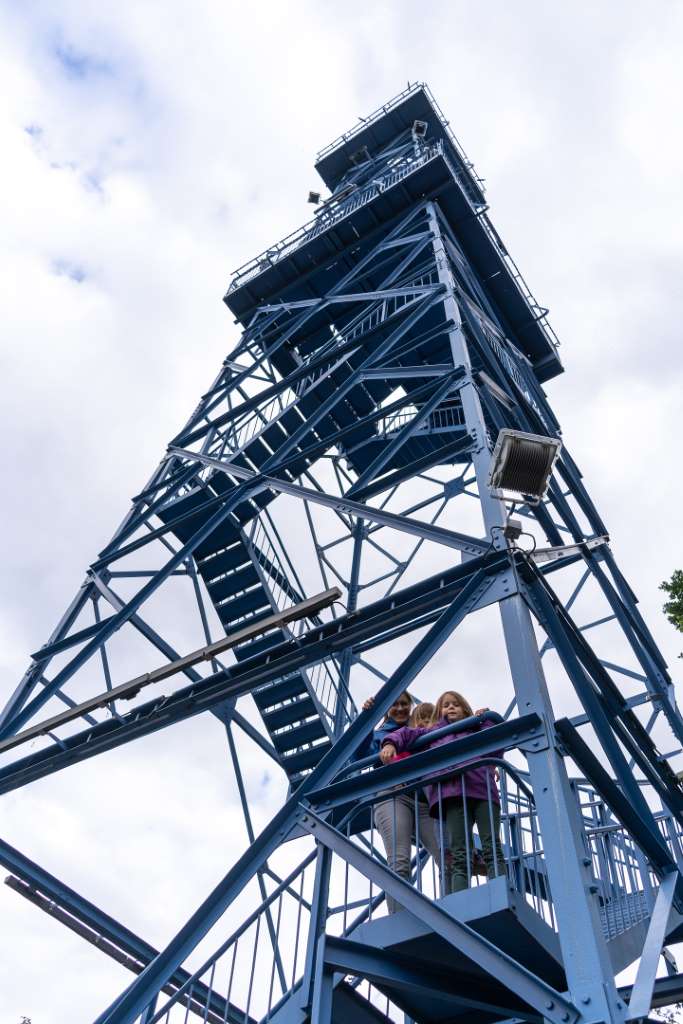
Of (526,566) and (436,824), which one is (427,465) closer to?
(526,566)

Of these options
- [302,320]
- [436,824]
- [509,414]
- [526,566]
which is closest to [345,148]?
[302,320]

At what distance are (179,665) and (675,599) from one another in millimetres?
7243

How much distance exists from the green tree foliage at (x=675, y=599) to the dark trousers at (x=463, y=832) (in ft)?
24.3

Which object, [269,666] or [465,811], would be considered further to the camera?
[269,666]

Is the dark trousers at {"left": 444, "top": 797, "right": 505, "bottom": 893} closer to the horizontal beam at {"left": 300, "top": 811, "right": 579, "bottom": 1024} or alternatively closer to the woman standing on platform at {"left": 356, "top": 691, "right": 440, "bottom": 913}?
the woman standing on platform at {"left": 356, "top": 691, "right": 440, "bottom": 913}

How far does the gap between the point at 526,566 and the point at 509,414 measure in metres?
5.79

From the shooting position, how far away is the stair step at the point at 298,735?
12.2 meters

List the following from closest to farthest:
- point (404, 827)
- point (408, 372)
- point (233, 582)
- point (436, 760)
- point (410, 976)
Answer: point (410, 976), point (436, 760), point (404, 827), point (408, 372), point (233, 582)

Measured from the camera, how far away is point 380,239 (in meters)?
18.0

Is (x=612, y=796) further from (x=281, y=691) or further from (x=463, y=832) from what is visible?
(x=281, y=691)

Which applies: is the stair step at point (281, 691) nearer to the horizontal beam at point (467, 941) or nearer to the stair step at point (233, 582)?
the stair step at point (233, 582)

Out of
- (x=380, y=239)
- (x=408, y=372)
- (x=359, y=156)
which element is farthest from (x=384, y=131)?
(x=408, y=372)

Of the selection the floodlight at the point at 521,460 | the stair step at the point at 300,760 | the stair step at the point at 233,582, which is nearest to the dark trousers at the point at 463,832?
the floodlight at the point at 521,460

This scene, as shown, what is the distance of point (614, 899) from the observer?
7906mm
